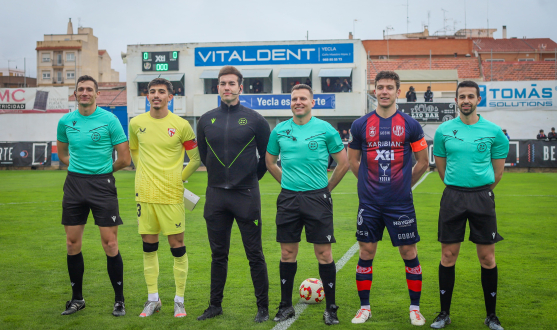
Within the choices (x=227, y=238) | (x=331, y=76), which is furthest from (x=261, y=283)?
(x=331, y=76)

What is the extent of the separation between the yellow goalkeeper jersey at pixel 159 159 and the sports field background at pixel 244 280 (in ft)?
3.98

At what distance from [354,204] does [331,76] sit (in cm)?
2130

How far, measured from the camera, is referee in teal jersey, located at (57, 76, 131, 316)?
538cm

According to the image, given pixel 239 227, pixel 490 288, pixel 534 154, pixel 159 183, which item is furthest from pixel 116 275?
pixel 534 154

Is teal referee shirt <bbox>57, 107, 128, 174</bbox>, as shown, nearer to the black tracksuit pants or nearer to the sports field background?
the black tracksuit pants

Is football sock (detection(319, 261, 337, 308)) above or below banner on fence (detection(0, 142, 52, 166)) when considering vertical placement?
below

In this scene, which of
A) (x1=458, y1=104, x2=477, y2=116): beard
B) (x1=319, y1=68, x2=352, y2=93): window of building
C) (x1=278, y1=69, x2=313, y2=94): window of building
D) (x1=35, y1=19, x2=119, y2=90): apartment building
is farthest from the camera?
(x1=35, y1=19, x2=119, y2=90): apartment building

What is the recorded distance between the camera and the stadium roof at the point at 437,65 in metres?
46.1

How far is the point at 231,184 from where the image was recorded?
204 inches

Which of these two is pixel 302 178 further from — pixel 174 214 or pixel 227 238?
pixel 174 214

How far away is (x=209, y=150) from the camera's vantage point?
5336mm

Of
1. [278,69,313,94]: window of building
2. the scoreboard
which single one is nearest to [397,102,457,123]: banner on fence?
[278,69,313,94]: window of building

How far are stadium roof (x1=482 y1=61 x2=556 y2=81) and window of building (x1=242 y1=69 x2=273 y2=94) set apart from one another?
19.4 metres

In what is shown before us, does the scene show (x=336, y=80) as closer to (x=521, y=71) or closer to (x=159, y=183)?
(x=521, y=71)
